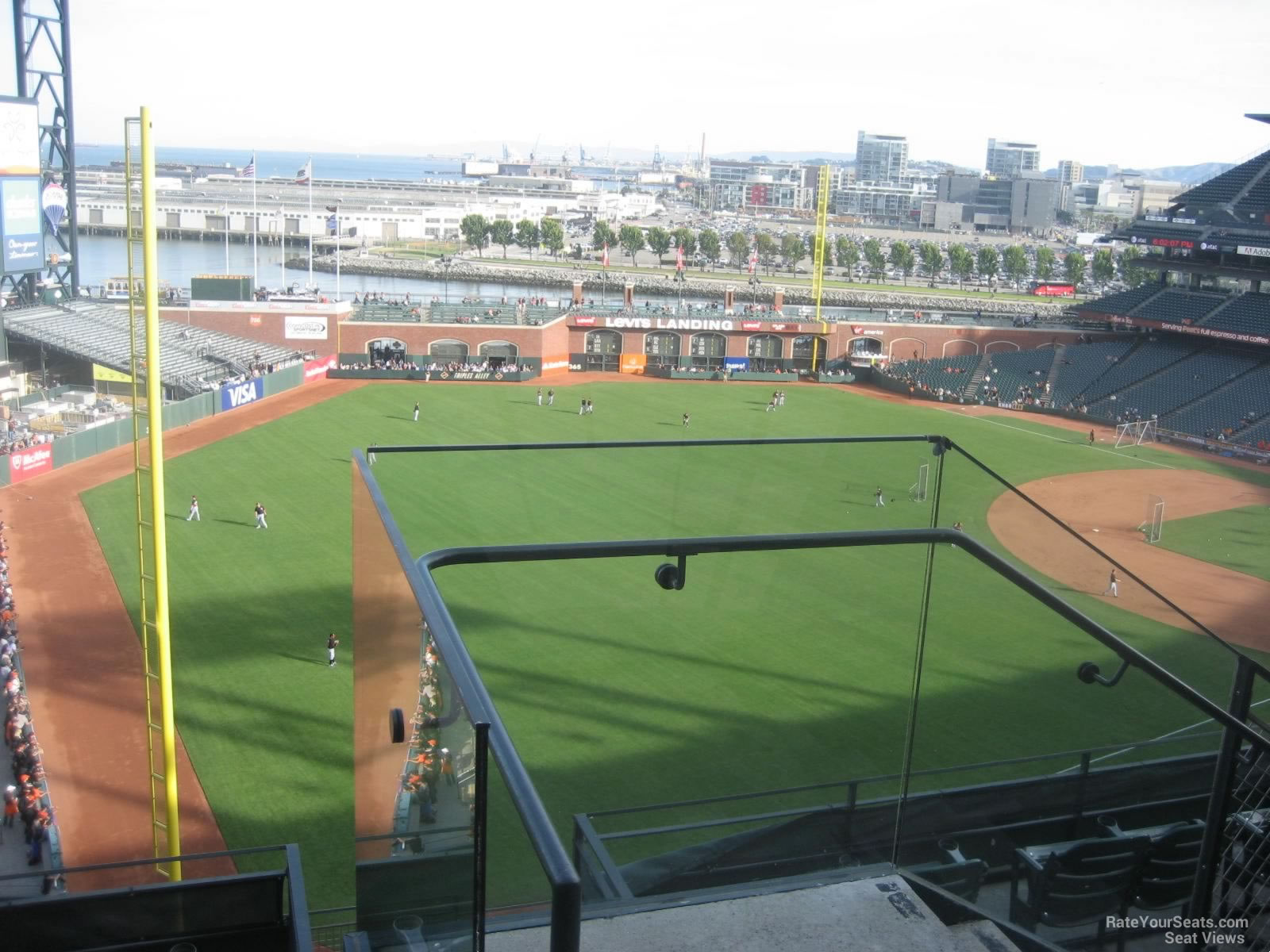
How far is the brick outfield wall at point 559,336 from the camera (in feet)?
139

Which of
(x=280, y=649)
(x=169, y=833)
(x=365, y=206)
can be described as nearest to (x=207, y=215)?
(x=365, y=206)

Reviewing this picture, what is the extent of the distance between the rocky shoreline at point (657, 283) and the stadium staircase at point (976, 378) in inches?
852

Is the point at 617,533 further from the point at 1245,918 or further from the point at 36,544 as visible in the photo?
the point at 36,544

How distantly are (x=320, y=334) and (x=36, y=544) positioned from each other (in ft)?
69.7

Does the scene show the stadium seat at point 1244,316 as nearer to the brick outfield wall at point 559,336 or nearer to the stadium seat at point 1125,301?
the stadium seat at point 1125,301

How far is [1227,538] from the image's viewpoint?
24.2 meters

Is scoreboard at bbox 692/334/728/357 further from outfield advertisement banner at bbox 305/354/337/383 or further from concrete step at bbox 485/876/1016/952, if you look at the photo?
concrete step at bbox 485/876/1016/952

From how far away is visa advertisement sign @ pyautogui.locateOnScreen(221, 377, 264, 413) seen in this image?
35.4 metres

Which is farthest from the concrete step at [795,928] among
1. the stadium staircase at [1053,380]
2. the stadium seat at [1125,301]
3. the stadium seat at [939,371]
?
the stadium seat at [1125,301]

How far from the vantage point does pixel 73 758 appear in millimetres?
14070

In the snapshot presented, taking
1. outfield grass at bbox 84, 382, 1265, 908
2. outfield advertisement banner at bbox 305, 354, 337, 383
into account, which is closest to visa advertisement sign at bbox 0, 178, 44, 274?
outfield advertisement banner at bbox 305, 354, 337, 383

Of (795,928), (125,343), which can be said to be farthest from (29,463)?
(795,928)

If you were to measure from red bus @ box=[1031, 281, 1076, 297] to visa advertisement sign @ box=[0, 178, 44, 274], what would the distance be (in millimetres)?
65909

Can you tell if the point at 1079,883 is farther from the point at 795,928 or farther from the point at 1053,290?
the point at 1053,290
